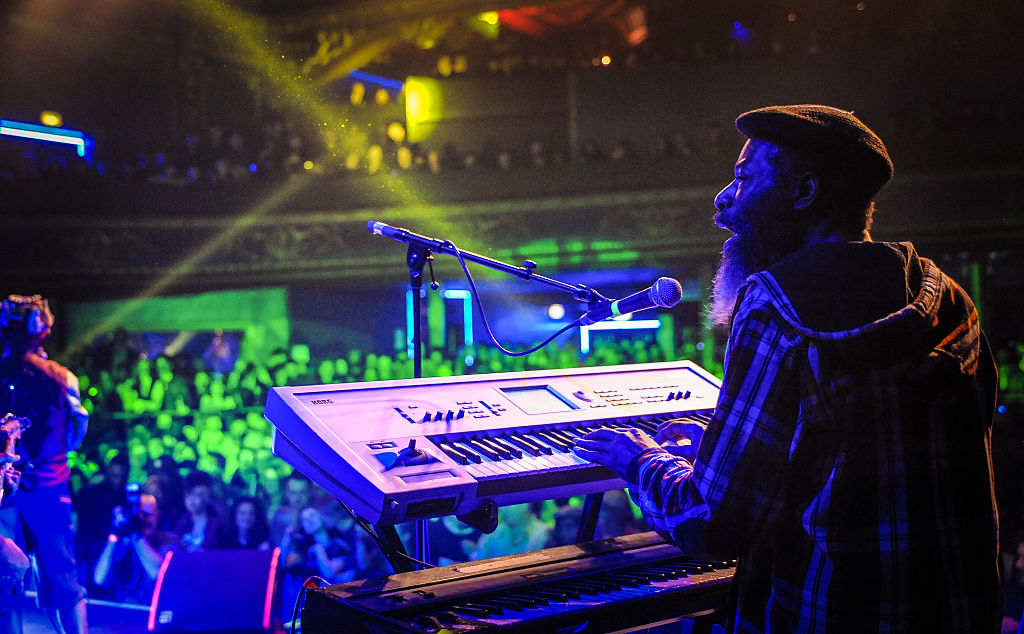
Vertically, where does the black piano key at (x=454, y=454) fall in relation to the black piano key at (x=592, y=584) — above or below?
above

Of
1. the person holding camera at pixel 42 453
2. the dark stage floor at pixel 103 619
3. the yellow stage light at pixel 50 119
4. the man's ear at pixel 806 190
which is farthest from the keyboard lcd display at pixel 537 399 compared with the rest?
the yellow stage light at pixel 50 119

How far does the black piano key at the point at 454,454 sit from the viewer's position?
57.4 inches

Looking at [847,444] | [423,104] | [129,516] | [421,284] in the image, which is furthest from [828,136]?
[423,104]

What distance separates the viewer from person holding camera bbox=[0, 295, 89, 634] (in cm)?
325

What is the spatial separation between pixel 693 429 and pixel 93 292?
8540 mm

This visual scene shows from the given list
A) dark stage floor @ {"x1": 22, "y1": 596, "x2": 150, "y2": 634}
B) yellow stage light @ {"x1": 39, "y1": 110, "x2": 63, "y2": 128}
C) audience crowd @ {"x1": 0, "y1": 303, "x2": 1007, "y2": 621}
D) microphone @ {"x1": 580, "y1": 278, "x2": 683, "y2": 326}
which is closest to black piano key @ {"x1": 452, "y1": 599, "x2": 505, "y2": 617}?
microphone @ {"x1": 580, "y1": 278, "x2": 683, "y2": 326}

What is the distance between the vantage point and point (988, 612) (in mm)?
1031

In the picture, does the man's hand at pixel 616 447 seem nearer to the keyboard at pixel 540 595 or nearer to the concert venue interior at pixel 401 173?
the keyboard at pixel 540 595

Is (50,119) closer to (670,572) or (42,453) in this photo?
(42,453)

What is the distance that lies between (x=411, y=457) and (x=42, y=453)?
2.58 meters

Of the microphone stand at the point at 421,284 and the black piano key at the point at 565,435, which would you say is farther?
the microphone stand at the point at 421,284

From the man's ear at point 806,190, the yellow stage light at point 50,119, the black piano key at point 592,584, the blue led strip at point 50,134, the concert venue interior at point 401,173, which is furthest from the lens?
the yellow stage light at point 50,119

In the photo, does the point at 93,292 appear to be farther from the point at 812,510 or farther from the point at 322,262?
the point at 812,510

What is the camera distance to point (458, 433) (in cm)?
156
